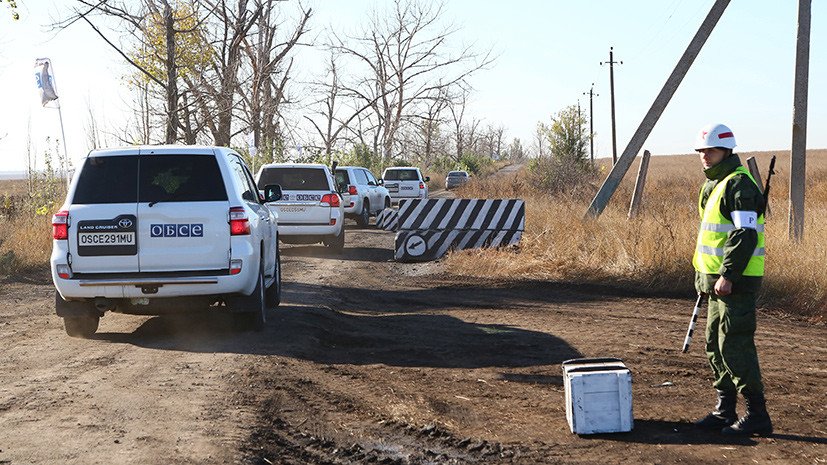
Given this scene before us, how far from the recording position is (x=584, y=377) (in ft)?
16.8

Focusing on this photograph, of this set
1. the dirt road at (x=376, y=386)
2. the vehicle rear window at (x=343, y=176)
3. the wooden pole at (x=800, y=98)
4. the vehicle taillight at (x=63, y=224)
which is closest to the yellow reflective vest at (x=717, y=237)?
the dirt road at (x=376, y=386)

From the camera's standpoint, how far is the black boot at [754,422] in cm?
508

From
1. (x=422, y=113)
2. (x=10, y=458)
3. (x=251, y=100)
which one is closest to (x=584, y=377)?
(x=10, y=458)

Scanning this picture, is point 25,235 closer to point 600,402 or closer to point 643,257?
point 643,257

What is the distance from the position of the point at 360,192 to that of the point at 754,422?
2034 centimetres

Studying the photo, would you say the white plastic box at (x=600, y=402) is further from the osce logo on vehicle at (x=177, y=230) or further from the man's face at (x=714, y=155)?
the osce logo on vehicle at (x=177, y=230)

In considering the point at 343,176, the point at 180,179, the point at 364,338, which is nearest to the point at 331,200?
the point at 343,176

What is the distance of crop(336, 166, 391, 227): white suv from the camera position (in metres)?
24.2

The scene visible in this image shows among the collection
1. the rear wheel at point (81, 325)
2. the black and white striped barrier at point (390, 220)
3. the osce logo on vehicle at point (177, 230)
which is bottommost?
the rear wheel at point (81, 325)

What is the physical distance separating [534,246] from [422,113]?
1720 inches

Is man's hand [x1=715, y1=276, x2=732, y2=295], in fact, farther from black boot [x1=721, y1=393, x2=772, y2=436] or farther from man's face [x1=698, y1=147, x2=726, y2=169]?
man's face [x1=698, y1=147, x2=726, y2=169]

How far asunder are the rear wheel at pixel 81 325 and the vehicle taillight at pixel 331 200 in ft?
29.7

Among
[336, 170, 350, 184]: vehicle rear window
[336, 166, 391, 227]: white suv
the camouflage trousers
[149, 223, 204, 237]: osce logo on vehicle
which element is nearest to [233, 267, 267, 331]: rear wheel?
[149, 223, 204, 237]: osce logo on vehicle

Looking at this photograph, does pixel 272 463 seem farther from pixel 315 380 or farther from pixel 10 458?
pixel 315 380
